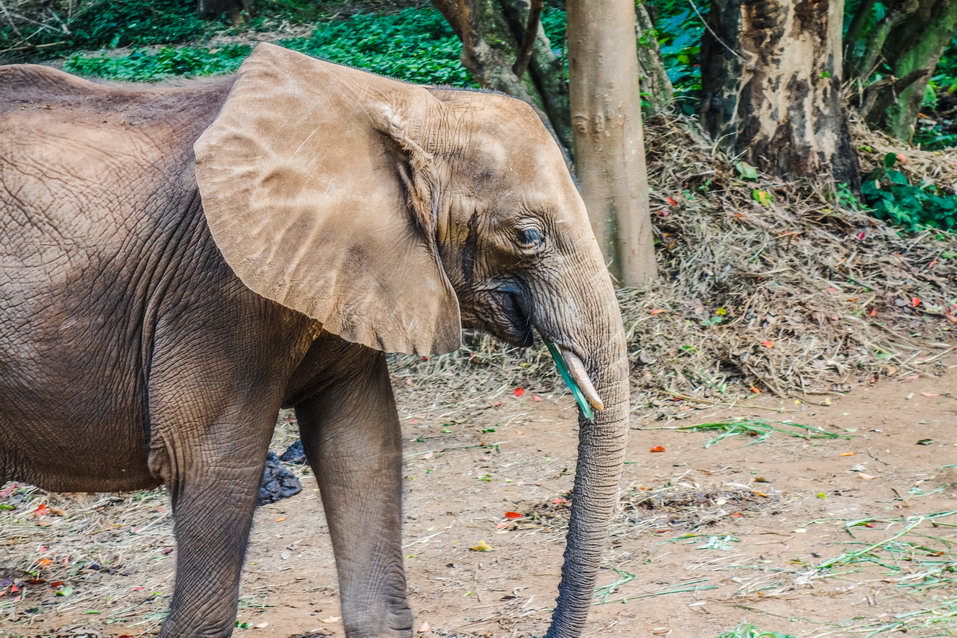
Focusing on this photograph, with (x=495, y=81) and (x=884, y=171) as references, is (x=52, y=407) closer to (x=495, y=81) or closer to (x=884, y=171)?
(x=495, y=81)

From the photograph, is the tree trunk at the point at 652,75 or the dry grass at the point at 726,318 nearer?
the dry grass at the point at 726,318

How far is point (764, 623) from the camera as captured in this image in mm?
4348

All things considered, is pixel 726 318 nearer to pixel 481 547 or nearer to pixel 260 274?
pixel 481 547

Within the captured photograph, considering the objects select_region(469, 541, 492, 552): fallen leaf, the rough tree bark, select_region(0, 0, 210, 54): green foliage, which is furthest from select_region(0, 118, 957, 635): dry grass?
select_region(0, 0, 210, 54): green foliage

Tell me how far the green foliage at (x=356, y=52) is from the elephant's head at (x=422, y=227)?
10.3m

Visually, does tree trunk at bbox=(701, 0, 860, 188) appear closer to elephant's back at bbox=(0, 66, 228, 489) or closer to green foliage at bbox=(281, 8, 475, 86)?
green foliage at bbox=(281, 8, 475, 86)

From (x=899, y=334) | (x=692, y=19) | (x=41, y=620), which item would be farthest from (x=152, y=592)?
(x=692, y=19)

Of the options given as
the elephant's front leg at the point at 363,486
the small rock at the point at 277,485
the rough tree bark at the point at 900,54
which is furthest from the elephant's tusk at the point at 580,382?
the rough tree bark at the point at 900,54

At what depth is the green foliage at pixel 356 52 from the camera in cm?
1462

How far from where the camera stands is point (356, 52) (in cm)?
1622

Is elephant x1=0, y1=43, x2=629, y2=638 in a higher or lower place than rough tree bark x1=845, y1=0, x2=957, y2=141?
lower

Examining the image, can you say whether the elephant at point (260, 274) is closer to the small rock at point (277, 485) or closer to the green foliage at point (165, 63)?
the small rock at point (277, 485)

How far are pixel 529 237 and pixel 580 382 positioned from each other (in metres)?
0.52

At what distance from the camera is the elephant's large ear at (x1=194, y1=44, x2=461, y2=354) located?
3.44 m
